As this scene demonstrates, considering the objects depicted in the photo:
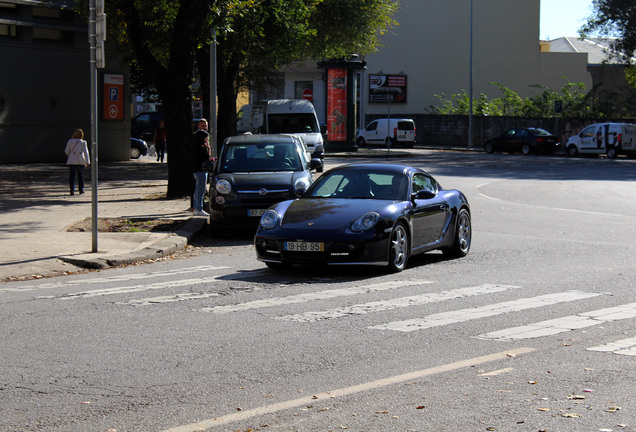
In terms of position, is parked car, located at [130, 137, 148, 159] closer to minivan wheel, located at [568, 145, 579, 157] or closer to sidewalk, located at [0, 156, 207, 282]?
sidewalk, located at [0, 156, 207, 282]

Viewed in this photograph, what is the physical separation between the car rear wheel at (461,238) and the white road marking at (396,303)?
243 cm

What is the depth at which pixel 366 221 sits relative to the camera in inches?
421

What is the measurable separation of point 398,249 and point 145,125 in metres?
41.3

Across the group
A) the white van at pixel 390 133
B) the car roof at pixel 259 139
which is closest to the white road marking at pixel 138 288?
the car roof at pixel 259 139

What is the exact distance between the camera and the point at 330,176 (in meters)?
12.2

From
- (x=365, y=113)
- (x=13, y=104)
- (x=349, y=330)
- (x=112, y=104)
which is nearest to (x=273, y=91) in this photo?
(x=365, y=113)

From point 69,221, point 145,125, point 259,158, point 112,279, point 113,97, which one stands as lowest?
point 112,279

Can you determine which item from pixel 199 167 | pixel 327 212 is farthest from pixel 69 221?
pixel 327 212

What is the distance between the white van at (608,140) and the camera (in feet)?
149

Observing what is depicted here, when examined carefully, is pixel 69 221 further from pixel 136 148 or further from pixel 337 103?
pixel 337 103

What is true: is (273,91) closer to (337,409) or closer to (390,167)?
(390,167)

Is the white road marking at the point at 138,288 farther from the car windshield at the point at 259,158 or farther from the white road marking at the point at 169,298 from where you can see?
the car windshield at the point at 259,158

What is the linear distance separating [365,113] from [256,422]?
64.0 meters

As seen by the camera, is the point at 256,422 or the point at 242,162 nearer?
the point at 256,422
